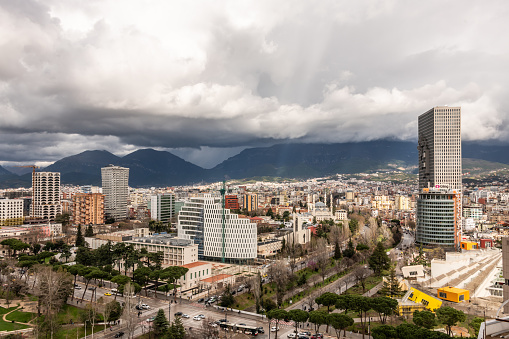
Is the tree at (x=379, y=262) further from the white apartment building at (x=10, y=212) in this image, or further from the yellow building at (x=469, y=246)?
the white apartment building at (x=10, y=212)

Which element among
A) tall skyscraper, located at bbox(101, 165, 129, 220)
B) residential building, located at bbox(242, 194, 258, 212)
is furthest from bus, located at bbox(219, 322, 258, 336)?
residential building, located at bbox(242, 194, 258, 212)

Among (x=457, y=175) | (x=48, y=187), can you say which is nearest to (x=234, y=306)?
(x=457, y=175)

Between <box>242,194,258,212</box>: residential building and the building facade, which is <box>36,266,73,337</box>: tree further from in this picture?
<box>242,194,258,212</box>: residential building

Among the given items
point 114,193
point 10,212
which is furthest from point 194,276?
point 114,193

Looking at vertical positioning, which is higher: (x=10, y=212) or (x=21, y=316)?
(x=10, y=212)

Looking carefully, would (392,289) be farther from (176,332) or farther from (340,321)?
(176,332)
